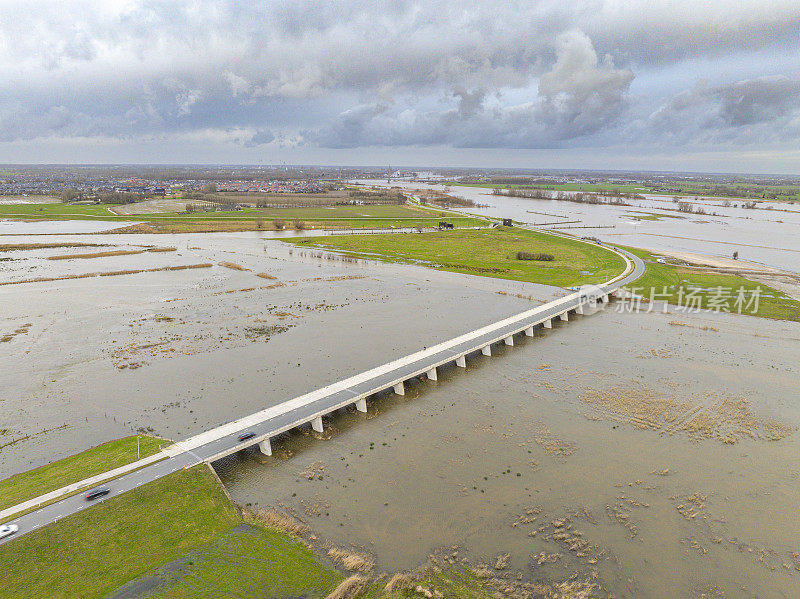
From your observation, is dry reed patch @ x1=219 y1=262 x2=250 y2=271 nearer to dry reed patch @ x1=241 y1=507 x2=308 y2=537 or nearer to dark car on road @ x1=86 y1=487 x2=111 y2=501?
dark car on road @ x1=86 y1=487 x2=111 y2=501

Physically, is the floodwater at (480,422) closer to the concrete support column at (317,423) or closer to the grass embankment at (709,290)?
the concrete support column at (317,423)

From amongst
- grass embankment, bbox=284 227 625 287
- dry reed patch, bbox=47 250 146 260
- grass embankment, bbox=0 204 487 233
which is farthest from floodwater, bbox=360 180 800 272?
dry reed patch, bbox=47 250 146 260

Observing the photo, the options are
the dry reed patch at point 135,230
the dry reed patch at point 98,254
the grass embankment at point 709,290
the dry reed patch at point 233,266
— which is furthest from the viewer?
the dry reed patch at point 135,230

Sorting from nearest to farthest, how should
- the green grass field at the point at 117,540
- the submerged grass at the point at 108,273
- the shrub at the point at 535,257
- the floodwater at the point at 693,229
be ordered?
the green grass field at the point at 117,540, the submerged grass at the point at 108,273, the shrub at the point at 535,257, the floodwater at the point at 693,229

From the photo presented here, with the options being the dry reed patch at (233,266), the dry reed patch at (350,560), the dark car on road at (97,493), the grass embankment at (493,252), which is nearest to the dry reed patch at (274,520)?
the dry reed patch at (350,560)

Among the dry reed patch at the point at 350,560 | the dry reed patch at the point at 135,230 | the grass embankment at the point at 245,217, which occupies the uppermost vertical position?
the grass embankment at the point at 245,217

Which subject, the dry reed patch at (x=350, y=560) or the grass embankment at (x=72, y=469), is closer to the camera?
the dry reed patch at (x=350, y=560)
